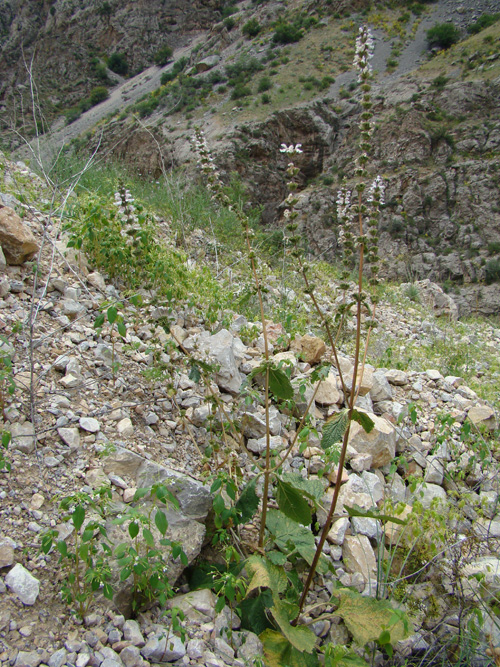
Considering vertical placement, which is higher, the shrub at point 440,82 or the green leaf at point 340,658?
the shrub at point 440,82

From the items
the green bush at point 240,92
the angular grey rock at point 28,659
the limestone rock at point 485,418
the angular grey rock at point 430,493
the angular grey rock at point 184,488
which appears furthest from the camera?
the green bush at point 240,92

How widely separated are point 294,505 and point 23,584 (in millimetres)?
1030

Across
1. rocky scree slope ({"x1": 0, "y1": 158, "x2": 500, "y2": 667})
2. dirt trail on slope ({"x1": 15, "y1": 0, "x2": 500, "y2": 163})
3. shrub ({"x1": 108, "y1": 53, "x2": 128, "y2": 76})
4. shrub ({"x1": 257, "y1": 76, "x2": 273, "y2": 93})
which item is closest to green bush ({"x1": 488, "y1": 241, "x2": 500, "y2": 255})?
dirt trail on slope ({"x1": 15, "y1": 0, "x2": 500, "y2": 163})

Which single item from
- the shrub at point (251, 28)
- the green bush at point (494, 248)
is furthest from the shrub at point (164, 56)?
the green bush at point (494, 248)

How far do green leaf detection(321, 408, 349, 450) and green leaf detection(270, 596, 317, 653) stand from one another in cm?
65

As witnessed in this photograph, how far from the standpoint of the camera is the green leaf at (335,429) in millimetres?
1562

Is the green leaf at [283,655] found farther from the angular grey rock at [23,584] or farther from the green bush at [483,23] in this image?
the green bush at [483,23]

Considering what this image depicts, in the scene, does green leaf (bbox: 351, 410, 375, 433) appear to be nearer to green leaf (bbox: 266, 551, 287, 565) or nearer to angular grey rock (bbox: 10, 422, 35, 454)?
green leaf (bbox: 266, 551, 287, 565)

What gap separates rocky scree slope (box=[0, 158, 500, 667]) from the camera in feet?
4.77

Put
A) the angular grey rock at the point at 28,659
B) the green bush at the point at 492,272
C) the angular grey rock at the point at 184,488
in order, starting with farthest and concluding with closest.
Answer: the green bush at the point at 492,272 → the angular grey rock at the point at 184,488 → the angular grey rock at the point at 28,659

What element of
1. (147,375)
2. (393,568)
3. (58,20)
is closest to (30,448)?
(147,375)

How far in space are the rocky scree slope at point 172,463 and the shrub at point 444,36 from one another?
107 feet

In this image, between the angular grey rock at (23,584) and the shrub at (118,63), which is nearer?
the angular grey rock at (23,584)

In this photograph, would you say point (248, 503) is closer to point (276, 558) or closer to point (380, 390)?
point (276, 558)
